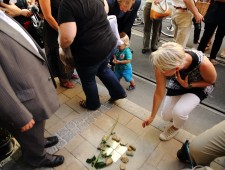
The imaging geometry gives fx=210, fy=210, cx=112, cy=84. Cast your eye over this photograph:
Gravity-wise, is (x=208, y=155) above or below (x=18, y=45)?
below

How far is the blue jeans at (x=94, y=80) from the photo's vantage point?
2.61 m

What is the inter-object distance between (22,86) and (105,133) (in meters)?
1.40

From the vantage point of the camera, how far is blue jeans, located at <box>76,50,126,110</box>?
2605mm

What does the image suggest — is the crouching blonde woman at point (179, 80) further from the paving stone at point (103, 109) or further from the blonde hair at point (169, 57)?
the paving stone at point (103, 109)

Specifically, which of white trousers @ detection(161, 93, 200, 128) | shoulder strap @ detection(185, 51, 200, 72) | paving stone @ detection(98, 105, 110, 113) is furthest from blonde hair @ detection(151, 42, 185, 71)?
paving stone @ detection(98, 105, 110, 113)

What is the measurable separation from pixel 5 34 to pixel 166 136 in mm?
1999

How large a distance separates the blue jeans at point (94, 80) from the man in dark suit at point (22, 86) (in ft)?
2.58

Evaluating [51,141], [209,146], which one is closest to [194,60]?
[209,146]

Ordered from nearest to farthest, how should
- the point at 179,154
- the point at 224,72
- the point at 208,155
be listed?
the point at 208,155 < the point at 179,154 < the point at 224,72

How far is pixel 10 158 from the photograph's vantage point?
7.68 feet

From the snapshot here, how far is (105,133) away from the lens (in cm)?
265

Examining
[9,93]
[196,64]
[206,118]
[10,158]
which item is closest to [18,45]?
[9,93]

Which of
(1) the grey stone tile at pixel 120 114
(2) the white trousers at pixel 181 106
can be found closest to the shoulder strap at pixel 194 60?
(2) the white trousers at pixel 181 106

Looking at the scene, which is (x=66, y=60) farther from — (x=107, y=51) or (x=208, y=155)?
(x=208, y=155)
